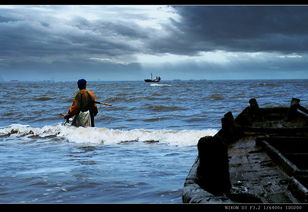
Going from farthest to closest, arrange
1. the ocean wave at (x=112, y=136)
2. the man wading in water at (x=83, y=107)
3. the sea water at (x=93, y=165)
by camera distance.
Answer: the ocean wave at (x=112, y=136)
the man wading in water at (x=83, y=107)
the sea water at (x=93, y=165)

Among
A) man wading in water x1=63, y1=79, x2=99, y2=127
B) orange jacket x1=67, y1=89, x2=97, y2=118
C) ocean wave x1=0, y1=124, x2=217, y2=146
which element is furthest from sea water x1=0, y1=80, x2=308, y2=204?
orange jacket x1=67, y1=89, x2=97, y2=118

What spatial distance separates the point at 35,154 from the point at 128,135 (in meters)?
4.47

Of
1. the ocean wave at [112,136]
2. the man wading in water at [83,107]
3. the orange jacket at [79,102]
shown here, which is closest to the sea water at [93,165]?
the ocean wave at [112,136]

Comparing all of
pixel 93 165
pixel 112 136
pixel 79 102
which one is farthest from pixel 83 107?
pixel 112 136

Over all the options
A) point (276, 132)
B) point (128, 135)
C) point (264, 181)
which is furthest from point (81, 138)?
point (264, 181)

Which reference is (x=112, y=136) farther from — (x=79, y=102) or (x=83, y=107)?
(x=79, y=102)

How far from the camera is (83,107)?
33.6 feet

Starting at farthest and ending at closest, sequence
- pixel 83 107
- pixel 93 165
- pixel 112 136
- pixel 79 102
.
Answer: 1. pixel 112 136
2. pixel 83 107
3. pixel 79 102
4. pixel 93 165

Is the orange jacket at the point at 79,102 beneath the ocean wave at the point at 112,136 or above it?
above

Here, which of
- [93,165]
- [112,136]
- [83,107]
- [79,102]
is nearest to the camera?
[93,165]

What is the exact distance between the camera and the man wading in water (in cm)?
1003

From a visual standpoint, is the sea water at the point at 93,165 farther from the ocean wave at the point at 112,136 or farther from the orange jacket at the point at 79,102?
the orange jacket at the point at 79,102

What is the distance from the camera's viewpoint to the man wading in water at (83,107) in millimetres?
10031

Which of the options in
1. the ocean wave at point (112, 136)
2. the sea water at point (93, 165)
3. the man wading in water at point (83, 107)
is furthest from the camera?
the ocean wave at point (112, 136)
